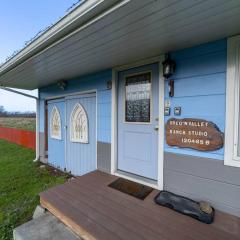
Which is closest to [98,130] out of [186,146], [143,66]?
[143,66]

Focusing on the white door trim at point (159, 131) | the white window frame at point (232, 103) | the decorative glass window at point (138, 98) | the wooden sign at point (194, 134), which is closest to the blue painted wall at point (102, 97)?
the white door trim at point (159, 131)

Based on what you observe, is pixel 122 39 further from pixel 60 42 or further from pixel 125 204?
pixel 125 204

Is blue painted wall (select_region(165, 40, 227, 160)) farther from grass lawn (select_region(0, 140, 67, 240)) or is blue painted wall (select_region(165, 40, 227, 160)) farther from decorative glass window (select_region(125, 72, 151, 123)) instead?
grass lawn (select_region(0, 140, 67, 240))

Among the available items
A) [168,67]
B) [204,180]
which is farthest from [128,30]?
[204,180]

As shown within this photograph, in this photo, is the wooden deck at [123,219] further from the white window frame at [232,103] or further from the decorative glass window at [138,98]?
the decorative glass window at [138,98]

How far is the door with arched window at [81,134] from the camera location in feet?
12.1

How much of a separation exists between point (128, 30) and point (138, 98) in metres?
1.21

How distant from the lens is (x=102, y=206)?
2.14m

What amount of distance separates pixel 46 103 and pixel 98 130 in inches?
101

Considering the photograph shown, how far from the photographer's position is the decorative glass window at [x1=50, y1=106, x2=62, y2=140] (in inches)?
184

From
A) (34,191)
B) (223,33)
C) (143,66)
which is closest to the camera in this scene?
(223,33)

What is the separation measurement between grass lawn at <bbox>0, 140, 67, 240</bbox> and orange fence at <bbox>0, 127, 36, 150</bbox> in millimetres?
1944

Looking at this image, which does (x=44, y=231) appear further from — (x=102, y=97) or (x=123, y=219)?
(x=102, y=97)

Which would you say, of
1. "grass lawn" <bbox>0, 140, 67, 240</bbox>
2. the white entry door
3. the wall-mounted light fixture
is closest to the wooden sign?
the white entry door
